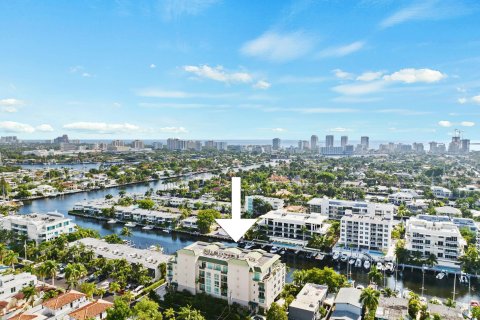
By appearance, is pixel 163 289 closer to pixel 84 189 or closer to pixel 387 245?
pixel 387 245

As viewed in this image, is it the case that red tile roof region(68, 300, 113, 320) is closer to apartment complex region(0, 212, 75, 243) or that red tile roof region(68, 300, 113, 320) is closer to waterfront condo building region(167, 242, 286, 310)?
waterfront condo building region(167, 242, 286, 310)

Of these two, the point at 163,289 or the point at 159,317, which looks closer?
the point at 159,317

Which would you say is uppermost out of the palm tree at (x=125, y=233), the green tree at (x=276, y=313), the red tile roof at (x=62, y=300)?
the red tile roof at (x=62, y=300)

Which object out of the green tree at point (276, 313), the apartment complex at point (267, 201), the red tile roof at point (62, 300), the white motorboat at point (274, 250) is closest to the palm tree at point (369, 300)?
the green tree at point (276, 313)

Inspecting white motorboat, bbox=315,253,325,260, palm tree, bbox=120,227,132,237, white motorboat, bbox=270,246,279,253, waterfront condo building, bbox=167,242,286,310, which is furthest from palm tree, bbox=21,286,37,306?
white motorboat, bbox=315,253,325,260

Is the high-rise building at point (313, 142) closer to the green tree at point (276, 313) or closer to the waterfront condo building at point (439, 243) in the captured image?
the waterfront condo building at point (439, 243)

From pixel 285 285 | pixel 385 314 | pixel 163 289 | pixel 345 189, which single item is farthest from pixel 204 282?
pixel 345 189
